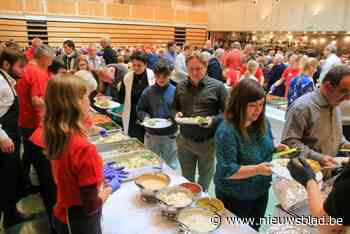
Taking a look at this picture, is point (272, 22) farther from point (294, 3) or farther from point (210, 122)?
point (210, 122)

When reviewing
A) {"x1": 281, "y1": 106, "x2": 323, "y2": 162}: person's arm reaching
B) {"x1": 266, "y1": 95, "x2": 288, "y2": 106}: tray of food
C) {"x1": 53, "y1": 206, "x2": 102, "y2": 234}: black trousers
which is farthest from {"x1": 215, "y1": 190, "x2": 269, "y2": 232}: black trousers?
{"x1": 266, "y1": 95, "x2": 288, "y2": 106}: tray of food

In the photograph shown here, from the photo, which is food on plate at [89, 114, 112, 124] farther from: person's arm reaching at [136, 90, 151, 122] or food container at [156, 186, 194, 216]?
food container at [156, 186, 194, 216]

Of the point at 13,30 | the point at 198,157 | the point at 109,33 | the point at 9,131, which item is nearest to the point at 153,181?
the point at 198,157

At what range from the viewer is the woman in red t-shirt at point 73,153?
41.4 inches

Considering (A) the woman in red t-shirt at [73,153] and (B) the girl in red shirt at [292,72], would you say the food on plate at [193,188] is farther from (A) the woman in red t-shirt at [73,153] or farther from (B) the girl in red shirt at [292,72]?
(B) the girl in red shirt at [292,72]

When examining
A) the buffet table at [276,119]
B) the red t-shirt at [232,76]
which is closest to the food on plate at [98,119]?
the buffet table at [276,119]

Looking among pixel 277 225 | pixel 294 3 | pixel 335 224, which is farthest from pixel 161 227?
pixel 294 3

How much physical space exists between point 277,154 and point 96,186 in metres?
1.12

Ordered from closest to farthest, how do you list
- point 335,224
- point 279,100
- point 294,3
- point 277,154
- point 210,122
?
point 335,224
point 277,154
point 210,122
point 279,100
point 294,3

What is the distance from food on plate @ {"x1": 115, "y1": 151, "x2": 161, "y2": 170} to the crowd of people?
0.40 feet

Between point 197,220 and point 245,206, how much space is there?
1.39 feet

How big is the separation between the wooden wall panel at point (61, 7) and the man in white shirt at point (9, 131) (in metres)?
10.3

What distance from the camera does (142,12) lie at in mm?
13539

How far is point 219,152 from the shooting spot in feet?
4.81
